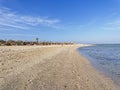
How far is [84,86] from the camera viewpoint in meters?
7.44

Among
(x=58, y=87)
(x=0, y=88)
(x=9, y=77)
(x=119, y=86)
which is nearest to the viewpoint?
(x=0, y=88)

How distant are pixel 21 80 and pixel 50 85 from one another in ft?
5.18

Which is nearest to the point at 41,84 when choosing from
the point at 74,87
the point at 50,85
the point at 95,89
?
the point at 50,85

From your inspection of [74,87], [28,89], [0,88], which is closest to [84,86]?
[74,87]

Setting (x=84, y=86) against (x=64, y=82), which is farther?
(x=64, y=82)

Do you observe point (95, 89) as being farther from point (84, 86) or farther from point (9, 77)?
point (9, 77)

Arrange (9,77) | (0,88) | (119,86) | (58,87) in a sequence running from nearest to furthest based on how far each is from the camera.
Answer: (0,88) → (58,87) → (119,86) → (9,77)

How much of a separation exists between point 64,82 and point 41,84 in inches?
46.6

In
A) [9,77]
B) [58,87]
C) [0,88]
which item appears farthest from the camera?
[9,77]

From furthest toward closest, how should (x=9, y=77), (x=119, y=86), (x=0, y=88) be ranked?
(x=9, y=77), (x=119, y=86), (x=0, y=88)

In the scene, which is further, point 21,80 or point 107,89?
point 21,80

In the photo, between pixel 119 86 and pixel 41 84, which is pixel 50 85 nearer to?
pixel 41 84

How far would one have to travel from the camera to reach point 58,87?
7203mm

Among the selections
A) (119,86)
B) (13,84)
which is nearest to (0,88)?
(13,84)
